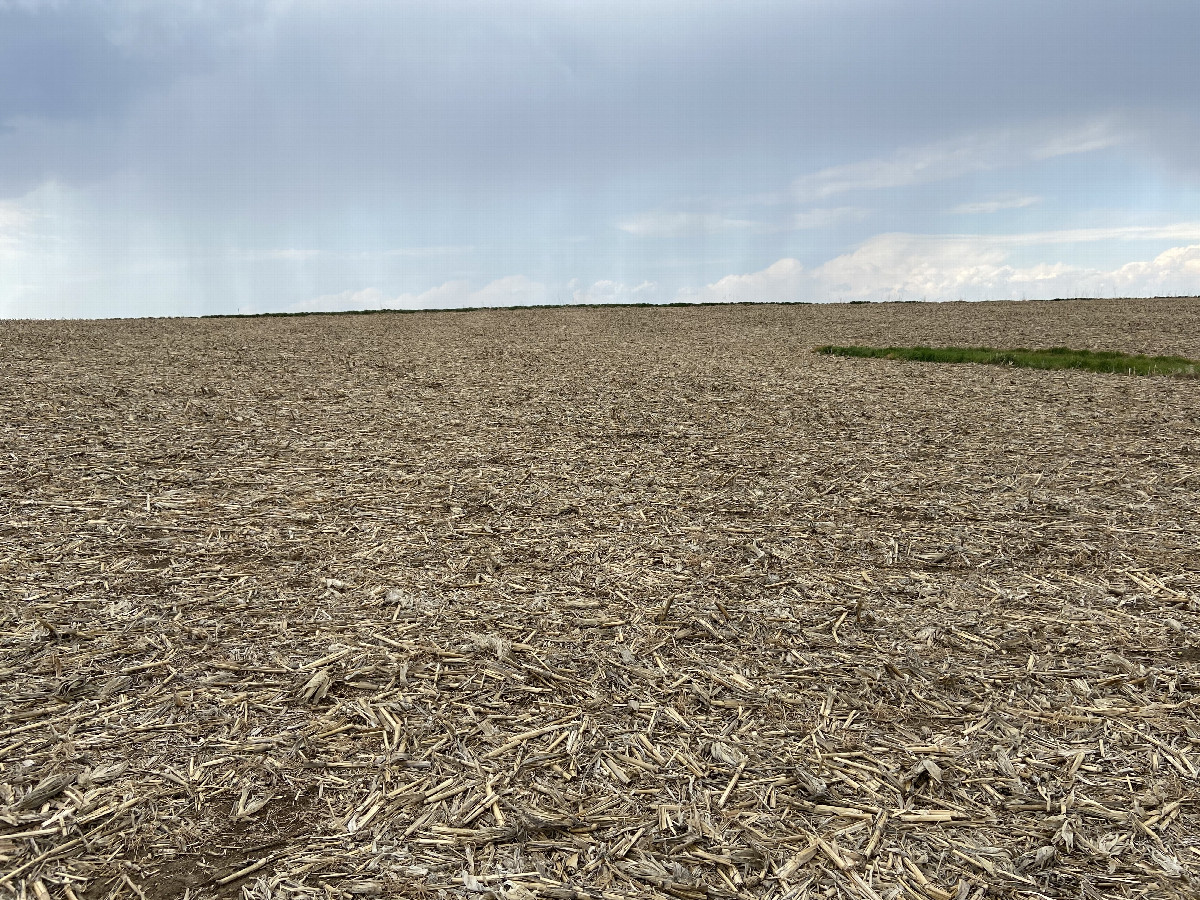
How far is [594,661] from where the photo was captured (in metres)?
4.12

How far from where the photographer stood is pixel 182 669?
13.1 ft

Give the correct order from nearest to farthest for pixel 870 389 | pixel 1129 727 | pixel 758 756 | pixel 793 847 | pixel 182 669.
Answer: pixel 793 847, pixel 758 756, pixel 1129 727, pixel 182 669, pixel 870 389

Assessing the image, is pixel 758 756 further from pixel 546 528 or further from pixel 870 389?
pixel 870 389

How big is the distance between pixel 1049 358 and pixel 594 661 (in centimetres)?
1621

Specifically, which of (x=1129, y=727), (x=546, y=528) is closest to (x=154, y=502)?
(x=546, y=528)

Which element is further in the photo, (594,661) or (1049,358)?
(1049,358)

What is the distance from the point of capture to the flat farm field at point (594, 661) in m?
2.83

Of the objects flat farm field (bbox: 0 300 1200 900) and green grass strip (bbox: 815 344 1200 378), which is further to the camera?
green grass strip (bbox: 815 344 1200 378)

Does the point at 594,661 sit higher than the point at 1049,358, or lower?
lower

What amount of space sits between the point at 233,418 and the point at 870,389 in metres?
10.00

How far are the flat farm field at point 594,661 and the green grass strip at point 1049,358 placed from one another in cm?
654

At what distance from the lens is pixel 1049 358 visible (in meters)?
16.5

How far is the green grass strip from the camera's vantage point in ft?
49.2

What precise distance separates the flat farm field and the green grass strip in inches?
258
